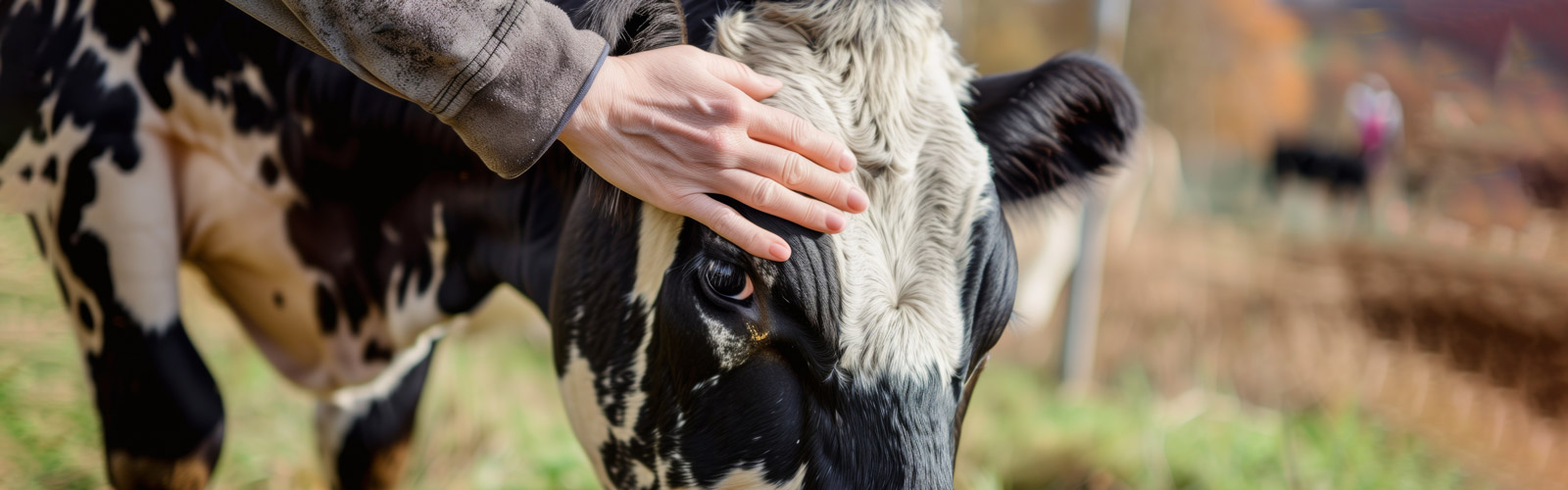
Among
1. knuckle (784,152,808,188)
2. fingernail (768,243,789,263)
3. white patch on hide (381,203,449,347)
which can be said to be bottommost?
white patch on hide (381,203,449,347)

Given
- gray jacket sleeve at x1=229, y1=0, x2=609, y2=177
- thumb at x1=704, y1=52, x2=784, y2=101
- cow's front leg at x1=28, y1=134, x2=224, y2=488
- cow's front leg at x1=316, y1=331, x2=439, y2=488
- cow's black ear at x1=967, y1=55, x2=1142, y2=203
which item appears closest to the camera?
gray jacket sleeve at x1=229, y1=0, x2=609, y2=177

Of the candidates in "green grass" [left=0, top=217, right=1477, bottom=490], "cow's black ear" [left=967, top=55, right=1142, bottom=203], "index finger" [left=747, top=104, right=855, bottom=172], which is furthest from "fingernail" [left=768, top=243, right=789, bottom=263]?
"green grass" [left=0, top=217, right=1477, bottom=490]

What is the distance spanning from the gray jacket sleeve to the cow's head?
23cm

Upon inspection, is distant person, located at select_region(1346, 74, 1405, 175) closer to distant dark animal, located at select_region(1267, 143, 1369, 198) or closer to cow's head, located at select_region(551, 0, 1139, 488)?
distant dark animal, located at select_region(1267, 143, 1369, 198)

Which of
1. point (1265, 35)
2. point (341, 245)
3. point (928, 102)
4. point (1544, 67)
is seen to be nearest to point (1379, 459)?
point (1544, 67)

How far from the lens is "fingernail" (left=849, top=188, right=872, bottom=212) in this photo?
1048 millimetres

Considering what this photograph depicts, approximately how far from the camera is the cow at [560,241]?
1.08 m

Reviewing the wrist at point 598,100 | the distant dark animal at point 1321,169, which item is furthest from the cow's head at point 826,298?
the distant dark animal at point 1321,169

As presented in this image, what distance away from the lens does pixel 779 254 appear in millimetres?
1049

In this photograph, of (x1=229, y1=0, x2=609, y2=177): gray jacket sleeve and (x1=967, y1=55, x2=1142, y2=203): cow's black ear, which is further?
(x1=967, y1=55, x2=1142, y2=203): cow's black ear

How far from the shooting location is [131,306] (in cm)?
167

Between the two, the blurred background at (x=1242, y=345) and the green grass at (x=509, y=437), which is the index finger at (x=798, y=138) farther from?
the green grass at (x=509, y=437)

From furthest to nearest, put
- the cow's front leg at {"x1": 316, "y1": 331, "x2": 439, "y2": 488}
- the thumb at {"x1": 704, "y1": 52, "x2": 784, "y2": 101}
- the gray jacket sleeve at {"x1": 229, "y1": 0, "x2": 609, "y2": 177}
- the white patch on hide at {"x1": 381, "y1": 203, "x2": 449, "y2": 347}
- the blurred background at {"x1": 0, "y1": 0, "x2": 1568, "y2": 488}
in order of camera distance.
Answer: the blurred background at {"x1": 0, "y1": 0, "x2": 1568, "y2": 488} → the cow's front leg at {"x1": 316, "y1": 331, "x2": 439, "y2": 488} → the white patch on hide at {"x1": 381, "y1": 203, "x2": 449, "y2": 347} → the thumb at {"x1": 704, "y1": 52, "x2": 784, "y2": 101} → the gray jacket sleeve at {"x1": 229, "y1": 0, "x2": 609, "y2": 177}

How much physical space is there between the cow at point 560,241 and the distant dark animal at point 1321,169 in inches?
395
